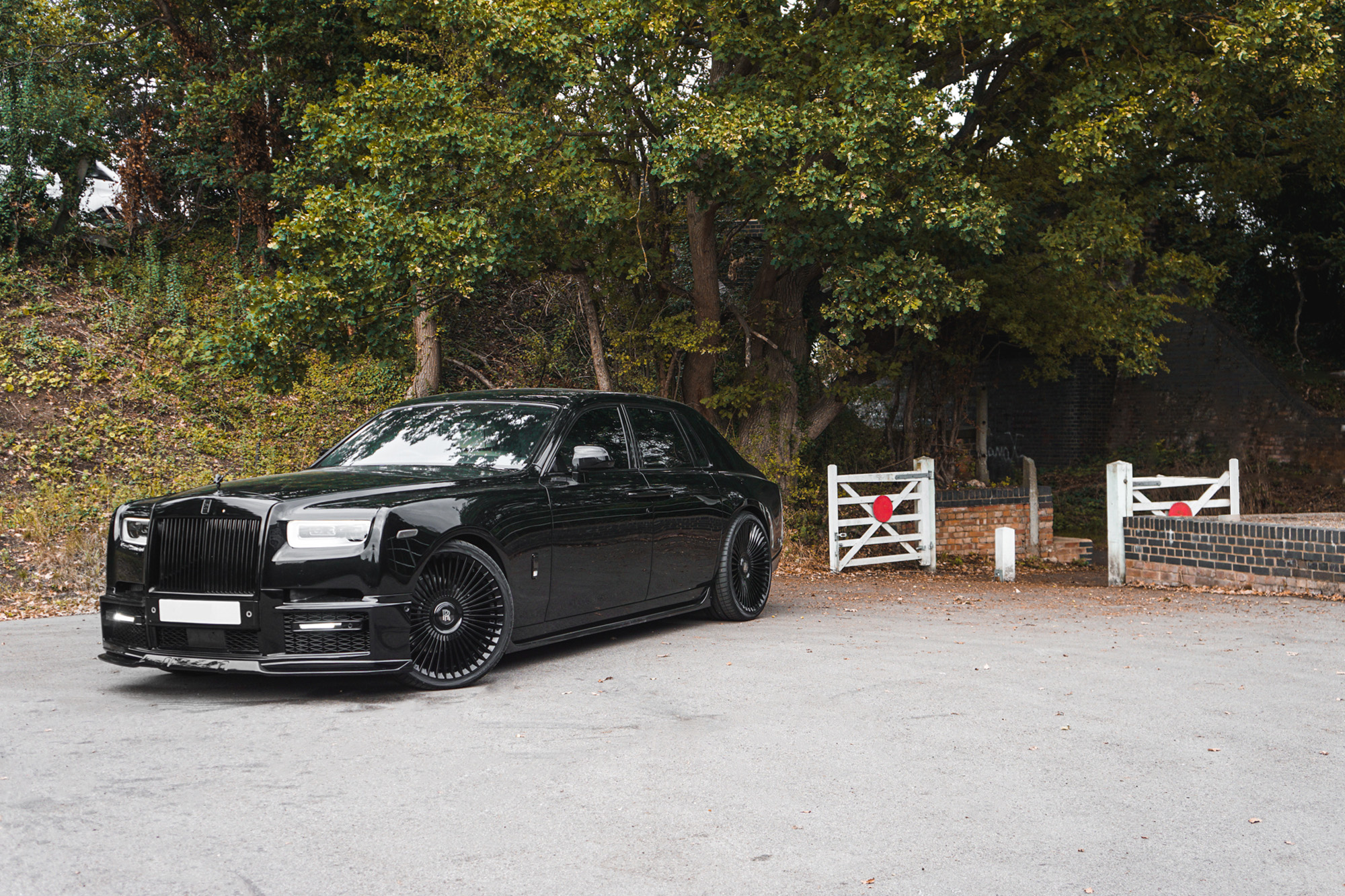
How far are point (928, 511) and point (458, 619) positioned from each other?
9444 millimetres

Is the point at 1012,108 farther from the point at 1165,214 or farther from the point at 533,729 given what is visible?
the point at 533,729

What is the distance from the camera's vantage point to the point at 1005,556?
14.0 metres

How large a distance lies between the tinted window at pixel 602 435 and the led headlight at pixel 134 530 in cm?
245

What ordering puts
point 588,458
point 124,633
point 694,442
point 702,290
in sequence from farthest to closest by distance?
point 702,290 → point 694,442 → point 588,458 → point 124,633

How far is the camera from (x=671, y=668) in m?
6.87

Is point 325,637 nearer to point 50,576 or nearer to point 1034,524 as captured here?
point 50,576

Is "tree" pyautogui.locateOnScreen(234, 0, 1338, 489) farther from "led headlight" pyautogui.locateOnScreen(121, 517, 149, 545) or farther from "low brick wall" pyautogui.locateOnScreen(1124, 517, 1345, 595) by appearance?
"led headlight" pyautogui.locateOnScreen(121, 517, 149, 545)

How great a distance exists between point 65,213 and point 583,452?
56.8 feet

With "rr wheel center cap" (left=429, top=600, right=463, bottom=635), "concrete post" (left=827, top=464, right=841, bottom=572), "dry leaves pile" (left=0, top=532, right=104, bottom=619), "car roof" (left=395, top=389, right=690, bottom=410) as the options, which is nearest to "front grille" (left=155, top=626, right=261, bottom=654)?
"rr wheel center cap" (left=429, top=600, right=463, bottom=635)

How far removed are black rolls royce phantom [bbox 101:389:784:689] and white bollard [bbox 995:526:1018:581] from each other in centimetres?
688

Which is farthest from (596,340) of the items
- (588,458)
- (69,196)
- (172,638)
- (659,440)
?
(69,196)

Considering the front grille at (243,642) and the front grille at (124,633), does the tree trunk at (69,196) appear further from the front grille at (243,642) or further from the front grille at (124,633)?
the front grille at (243,642)

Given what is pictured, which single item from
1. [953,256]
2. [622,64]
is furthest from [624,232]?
[953,256]

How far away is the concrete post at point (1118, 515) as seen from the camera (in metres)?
12.8
